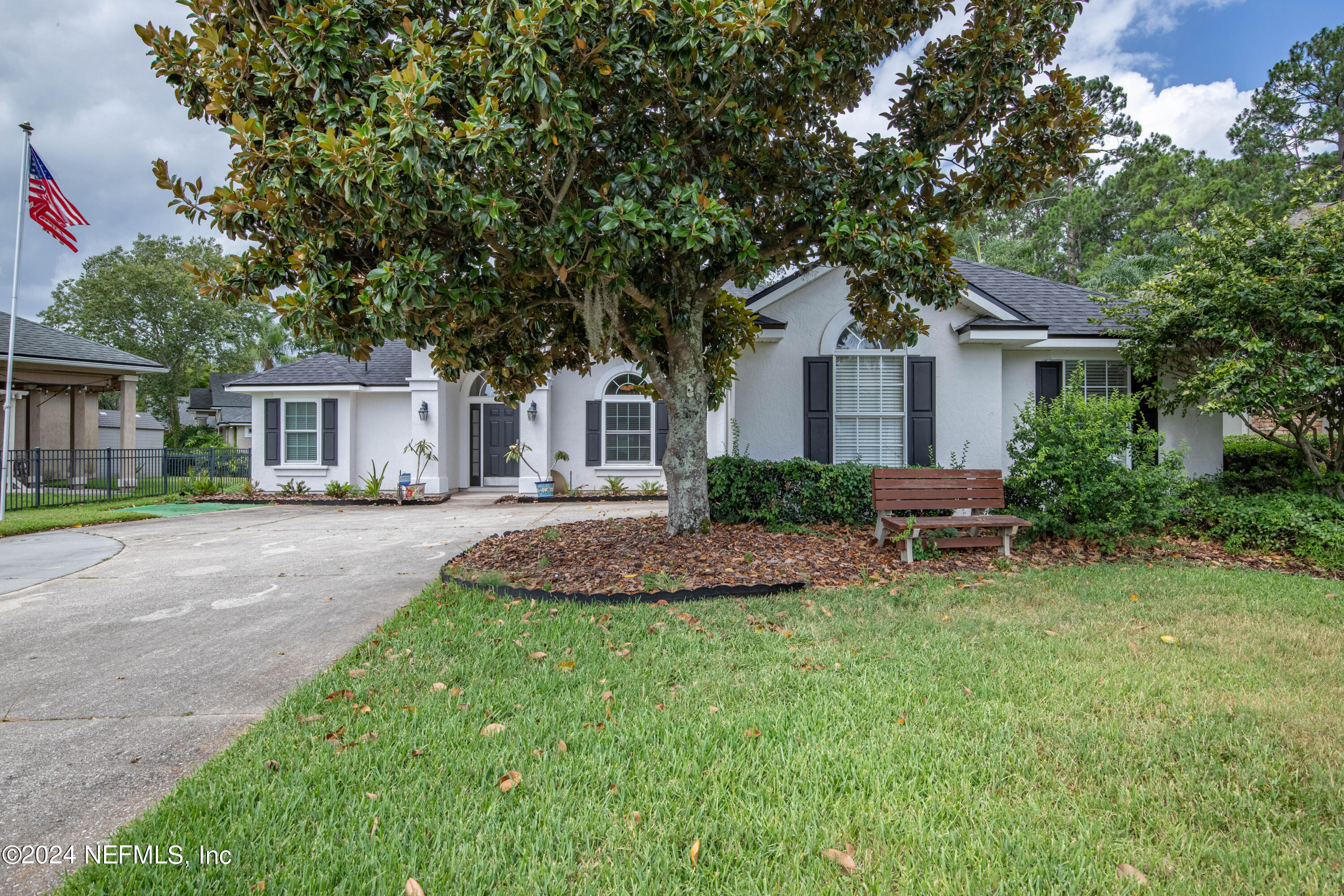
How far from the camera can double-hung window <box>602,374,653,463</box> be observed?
1465cm

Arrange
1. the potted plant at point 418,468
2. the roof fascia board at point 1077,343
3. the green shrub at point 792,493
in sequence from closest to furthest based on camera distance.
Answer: the green shrub at point 792,493
the roof fascia board at point 1077,343
the potted plant at point 418,468

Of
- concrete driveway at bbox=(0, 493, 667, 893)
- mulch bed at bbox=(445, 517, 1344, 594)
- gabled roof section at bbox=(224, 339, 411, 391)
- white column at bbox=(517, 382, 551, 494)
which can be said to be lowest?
concrete driveway at bbox=(0, 493, 667, 893)

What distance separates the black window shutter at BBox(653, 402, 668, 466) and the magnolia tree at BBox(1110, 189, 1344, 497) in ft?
30.3

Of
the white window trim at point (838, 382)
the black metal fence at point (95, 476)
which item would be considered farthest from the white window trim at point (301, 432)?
the white window trim at point (838, 382)

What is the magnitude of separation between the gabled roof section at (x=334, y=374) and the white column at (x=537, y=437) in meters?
3.46

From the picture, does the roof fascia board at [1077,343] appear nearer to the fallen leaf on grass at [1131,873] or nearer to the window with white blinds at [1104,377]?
the window with white blinds at [1104,377]

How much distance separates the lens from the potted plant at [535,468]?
14.0 m

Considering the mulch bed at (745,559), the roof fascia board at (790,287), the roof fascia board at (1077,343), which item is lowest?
the mulch bed at (745,559)

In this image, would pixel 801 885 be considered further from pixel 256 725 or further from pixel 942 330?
pixel 942 330

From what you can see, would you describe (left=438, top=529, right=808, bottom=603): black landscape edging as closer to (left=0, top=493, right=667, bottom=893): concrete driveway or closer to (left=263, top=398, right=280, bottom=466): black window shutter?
(left=0, top=493, right=667, bottom=893): concrete driveway

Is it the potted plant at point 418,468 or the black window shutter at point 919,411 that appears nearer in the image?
the black window shutter at point 919,411

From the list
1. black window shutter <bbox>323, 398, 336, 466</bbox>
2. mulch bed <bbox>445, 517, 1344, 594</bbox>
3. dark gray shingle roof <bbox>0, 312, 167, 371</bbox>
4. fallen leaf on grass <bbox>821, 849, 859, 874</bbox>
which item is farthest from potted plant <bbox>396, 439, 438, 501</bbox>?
fallen leaf on grass <bbox>821, 849, 859, 874</bbox>

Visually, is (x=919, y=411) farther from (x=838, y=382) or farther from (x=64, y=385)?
(x=64, y=385)

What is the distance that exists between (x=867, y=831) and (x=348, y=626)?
421cm
